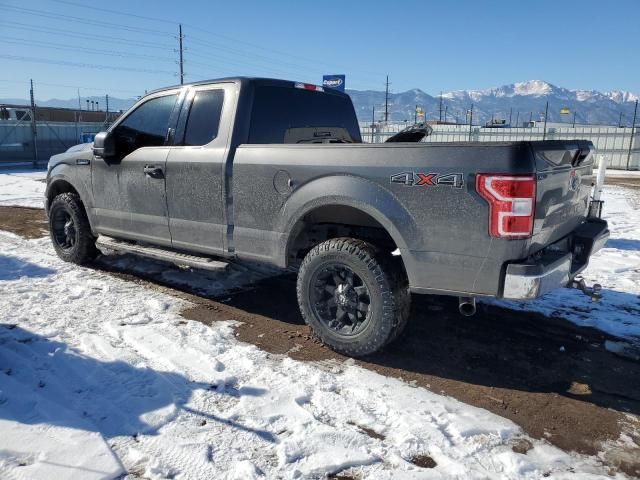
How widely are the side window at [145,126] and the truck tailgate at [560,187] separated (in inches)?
136

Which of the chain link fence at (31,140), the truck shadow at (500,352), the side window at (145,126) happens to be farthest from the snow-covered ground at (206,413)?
the chain link fence at (31,140)

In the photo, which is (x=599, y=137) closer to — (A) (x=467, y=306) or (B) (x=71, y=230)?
(B) (x=71, y=230)

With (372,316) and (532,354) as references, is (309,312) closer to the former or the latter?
(372,316)

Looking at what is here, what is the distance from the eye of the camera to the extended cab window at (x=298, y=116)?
4.45 m

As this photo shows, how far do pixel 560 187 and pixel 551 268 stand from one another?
60 centimetres

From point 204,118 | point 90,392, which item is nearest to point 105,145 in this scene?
point 204,118

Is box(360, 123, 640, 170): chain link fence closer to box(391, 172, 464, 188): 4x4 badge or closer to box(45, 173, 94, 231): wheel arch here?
box(45, 173, 94, 231): wheel arch

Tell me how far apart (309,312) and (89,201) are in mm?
3242

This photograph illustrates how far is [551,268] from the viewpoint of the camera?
3098 mm

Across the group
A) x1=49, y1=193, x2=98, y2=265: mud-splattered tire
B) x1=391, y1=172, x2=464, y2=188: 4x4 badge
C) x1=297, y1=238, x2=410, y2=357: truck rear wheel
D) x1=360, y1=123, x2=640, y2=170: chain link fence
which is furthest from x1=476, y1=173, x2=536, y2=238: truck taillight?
x1=360, y1=123, x2=640, y2=170: chain link fence

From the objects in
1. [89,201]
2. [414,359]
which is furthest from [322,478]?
[89,201]

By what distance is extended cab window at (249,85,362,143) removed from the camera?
4.45 meters

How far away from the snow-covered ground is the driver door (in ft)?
3.28

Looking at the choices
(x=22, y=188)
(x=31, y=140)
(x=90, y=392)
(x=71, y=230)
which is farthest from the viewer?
(x=31, y=140)
